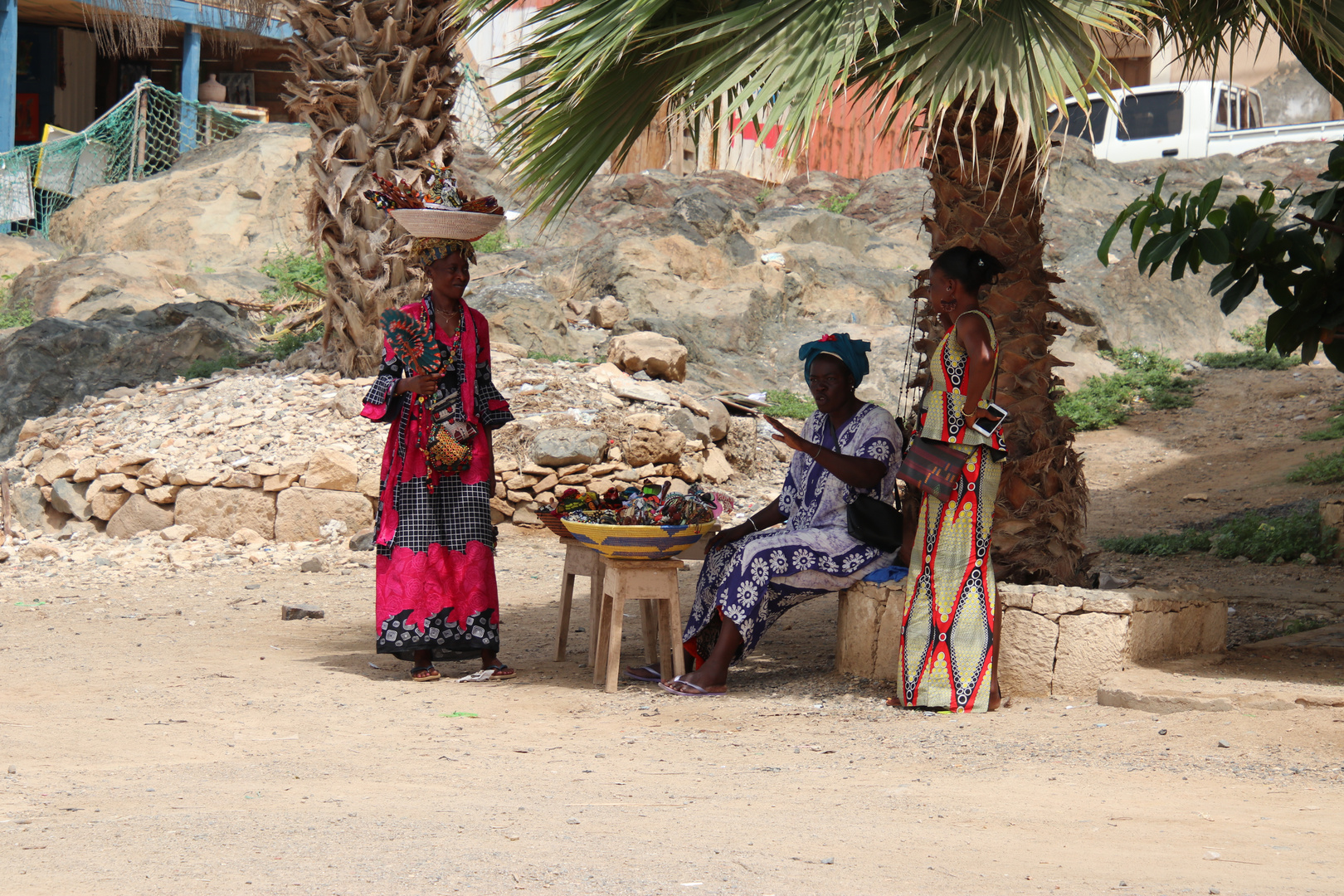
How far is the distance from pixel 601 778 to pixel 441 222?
2447 mm

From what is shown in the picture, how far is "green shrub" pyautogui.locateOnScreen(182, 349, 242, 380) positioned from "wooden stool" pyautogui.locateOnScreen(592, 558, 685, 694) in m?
6.49

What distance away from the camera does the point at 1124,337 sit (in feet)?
49.1

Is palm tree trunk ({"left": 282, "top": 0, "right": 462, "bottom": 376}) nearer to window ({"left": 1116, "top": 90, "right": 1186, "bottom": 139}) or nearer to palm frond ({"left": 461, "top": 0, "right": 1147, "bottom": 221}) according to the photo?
palm frond ({"left": 461, "top": 0, "right": 1147, "bottom": 221})

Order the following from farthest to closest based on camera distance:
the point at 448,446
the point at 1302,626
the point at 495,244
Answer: the point at 495,244, the point at 1302,626, the point at 448,446

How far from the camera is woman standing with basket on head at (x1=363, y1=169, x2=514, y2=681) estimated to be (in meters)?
5.20

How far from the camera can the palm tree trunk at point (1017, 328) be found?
4961 millimetres

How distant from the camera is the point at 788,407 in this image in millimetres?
11898

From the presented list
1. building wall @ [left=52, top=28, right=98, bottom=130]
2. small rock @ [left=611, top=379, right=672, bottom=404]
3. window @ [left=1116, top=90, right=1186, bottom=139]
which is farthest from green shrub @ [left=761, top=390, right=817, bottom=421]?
building wall @ [left=52, top=28, right=98, bottom=130]

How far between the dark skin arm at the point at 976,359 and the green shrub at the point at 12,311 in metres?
11.0

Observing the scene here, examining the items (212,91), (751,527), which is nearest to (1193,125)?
(212,91)

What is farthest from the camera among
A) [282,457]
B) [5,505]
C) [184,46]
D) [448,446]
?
[184,46]

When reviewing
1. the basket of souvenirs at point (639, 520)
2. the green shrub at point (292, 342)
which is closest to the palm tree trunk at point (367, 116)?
the green shrub at point (292, 342)

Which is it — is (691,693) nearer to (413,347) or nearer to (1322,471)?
(413,347)

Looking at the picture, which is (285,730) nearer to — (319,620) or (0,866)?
(0,866)
